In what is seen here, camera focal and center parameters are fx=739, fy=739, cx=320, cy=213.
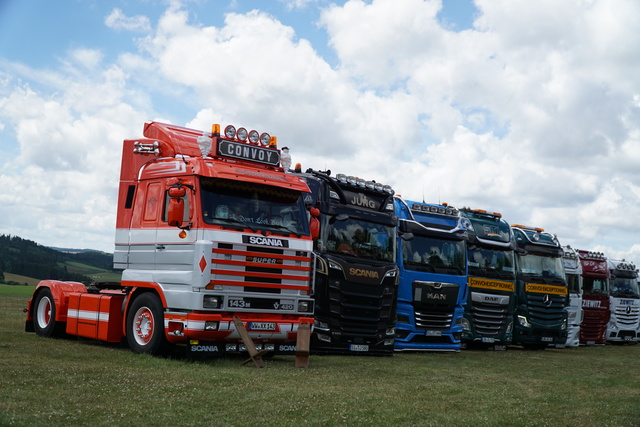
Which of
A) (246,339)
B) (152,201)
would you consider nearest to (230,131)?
(152,201)

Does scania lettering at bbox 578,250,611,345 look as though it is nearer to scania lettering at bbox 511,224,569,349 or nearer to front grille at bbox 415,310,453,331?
scania lettering at bbox 511,224,569,349

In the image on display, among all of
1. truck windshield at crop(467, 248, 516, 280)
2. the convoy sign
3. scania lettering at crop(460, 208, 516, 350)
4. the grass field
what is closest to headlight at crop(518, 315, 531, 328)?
scania lettering at crop(460, 208, 516, 350)

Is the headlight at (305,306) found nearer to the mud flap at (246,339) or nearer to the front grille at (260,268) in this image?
the front grille at (260,268)

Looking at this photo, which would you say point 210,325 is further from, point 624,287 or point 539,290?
point 624,287

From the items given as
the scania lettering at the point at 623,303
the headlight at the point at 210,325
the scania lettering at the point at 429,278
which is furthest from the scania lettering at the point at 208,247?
the scania lettering at the point at 623,303

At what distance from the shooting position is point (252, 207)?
41.9 feet

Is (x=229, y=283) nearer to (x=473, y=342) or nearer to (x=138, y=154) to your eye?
(x=138, y=154)

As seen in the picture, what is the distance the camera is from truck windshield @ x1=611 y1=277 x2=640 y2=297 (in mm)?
29453

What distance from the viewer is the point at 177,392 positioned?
9.05m

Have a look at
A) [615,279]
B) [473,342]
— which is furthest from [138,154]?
[615,279]

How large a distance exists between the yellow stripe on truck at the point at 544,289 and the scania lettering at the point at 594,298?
517 cm

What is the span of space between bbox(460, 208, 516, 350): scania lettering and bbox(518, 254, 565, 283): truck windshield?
103cm

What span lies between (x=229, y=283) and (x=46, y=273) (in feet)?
265

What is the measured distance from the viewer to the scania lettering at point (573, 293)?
24.4 m
